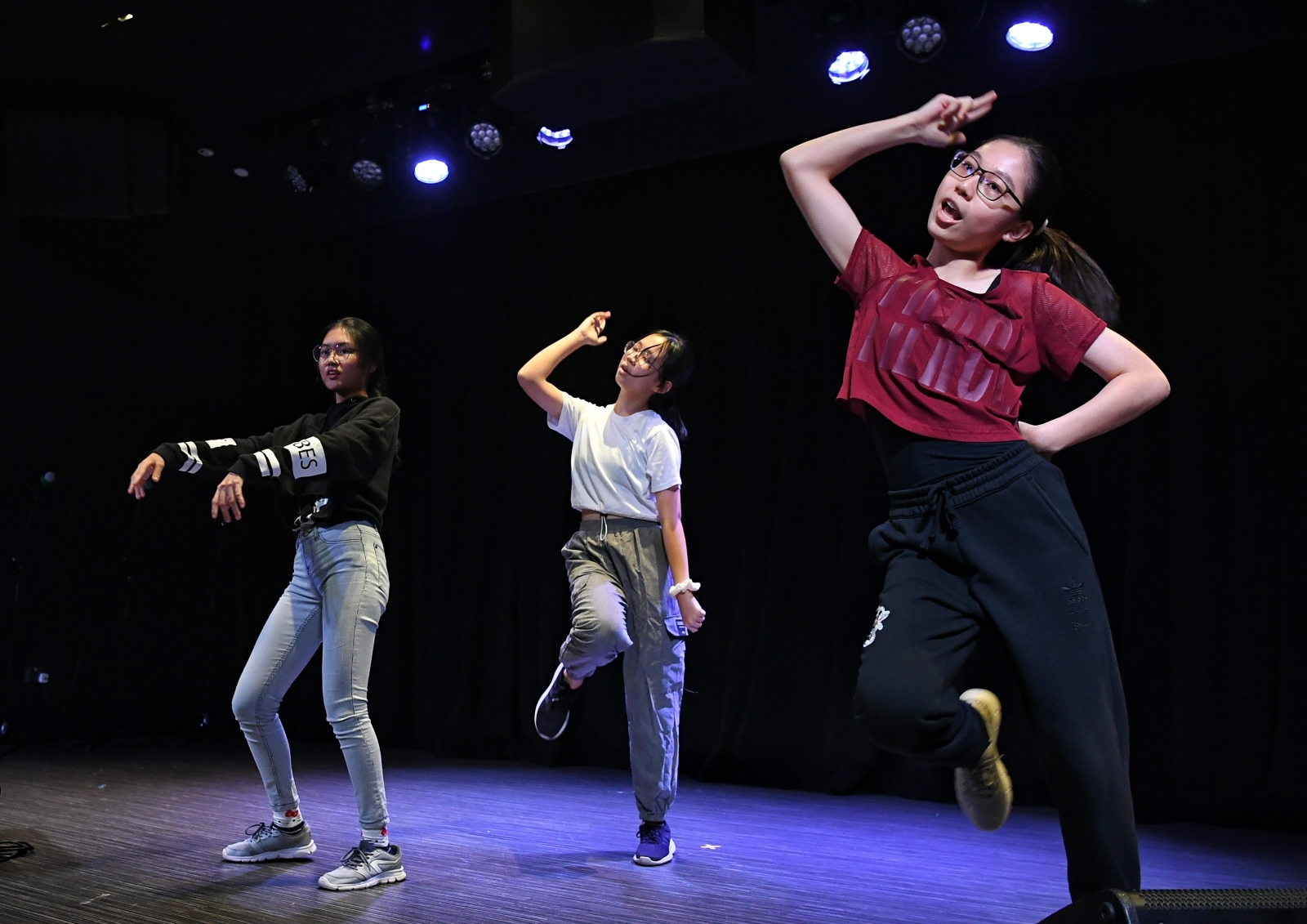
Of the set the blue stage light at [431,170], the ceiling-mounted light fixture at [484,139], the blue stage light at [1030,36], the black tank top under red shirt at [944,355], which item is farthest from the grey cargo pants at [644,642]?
the blue stage light at [431,170]

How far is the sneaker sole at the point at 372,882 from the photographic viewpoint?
9.07ft

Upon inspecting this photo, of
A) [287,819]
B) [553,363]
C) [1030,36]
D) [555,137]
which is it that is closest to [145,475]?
[287,819]

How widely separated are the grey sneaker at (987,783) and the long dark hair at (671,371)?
5.99ft

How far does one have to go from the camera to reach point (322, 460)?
2789mm

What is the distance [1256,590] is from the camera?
13.8 feet

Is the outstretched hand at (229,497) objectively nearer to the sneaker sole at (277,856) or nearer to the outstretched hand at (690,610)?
the sneaker sole at (277,856)

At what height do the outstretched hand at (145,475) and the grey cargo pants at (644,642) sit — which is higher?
the outstretched hand at (145,475)

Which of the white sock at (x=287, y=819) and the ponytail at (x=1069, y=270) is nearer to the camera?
the ponytail at (x=1069, y=270)

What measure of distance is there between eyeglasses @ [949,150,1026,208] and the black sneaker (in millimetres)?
1935

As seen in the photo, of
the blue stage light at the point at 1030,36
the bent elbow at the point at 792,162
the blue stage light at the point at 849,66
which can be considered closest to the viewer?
the bent elbow at the point at 792,162

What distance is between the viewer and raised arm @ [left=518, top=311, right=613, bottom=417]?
11.3 feet

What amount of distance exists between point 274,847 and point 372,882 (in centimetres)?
46

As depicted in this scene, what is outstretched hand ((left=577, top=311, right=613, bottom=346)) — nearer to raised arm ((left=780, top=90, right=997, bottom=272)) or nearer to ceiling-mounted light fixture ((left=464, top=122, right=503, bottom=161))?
raised arm ((left=780, top=90, right=997, bottom=272))

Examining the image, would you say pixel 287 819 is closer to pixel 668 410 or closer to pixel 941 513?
pixel 668 410
